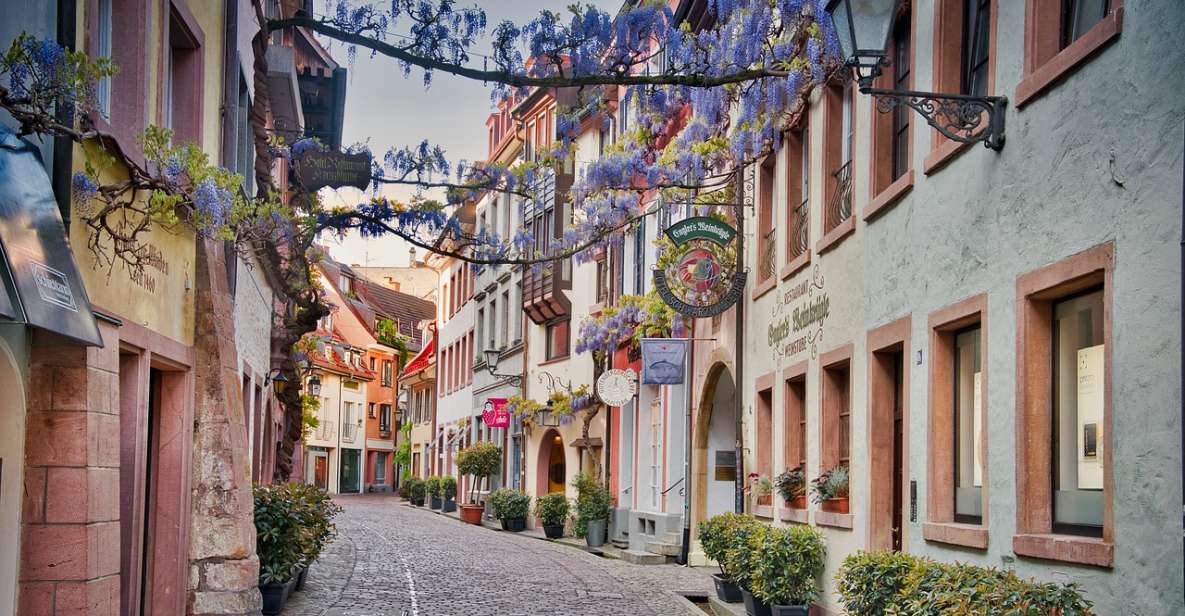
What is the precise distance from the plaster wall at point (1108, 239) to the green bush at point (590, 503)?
17497 millimetres

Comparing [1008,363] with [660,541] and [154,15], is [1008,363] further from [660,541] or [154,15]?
[660,541]

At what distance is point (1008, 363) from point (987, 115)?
1.67 m

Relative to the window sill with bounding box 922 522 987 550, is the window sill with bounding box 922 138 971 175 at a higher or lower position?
higher

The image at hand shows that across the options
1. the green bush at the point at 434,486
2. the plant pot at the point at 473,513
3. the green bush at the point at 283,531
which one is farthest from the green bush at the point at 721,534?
the green bush at the point at 434,486

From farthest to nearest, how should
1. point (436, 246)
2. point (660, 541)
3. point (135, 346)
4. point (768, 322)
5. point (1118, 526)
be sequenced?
point (660, 541)
point (768, 322)
point (436, 246)
point (135, 346)
point (1118, 526)

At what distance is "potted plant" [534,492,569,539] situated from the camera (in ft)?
102

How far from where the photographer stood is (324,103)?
2461 cm

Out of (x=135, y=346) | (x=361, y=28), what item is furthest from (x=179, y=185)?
(x=361, y=28)

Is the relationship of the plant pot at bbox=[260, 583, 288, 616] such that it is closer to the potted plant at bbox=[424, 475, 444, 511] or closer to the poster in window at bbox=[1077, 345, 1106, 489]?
the poster in window at bbox=[1077, 345, 1106, 489]

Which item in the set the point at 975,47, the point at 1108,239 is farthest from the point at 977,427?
the point at 1108,239

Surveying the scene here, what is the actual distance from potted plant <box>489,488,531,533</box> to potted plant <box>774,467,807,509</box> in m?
19.0

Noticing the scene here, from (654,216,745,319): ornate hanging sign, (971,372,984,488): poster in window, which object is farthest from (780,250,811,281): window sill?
(971,372,984,488): poster in window

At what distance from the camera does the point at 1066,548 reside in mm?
8117

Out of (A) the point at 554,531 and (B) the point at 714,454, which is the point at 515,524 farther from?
(B) the point at 714,454
